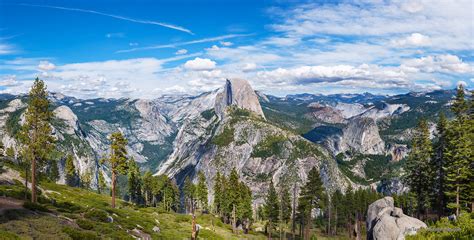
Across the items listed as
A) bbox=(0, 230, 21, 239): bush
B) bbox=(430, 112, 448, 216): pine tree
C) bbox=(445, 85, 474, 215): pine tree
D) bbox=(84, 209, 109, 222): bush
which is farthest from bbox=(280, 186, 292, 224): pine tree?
bbox=(0, 230, 21, 239): bush

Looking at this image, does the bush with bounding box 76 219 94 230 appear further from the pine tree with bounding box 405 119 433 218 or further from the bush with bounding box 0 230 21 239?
the pine tree with bounding box 405 119 433 218

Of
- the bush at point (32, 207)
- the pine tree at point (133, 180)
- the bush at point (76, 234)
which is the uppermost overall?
the bush at point (32, 207)

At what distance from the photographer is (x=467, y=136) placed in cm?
5806

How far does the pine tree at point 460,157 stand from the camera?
5654 centimetres

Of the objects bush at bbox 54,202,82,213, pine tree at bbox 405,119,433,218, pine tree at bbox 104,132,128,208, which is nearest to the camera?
bush at bbox 54,202,82,213

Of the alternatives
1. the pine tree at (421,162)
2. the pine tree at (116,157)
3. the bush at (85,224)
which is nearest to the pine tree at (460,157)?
the pine tree at (421,162)

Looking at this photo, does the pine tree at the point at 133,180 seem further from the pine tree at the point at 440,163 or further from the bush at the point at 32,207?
the pine tree at the point at 440,163

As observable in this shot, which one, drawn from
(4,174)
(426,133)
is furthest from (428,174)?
(4,174)

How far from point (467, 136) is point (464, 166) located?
16.8 feet

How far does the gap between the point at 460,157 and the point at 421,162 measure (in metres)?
19.2

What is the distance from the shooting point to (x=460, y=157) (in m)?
57.2

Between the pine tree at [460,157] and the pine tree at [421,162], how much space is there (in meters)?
12.5

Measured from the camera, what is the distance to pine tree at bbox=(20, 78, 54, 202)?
48.5 meters

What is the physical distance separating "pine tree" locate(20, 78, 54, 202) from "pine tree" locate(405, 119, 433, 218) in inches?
2793
